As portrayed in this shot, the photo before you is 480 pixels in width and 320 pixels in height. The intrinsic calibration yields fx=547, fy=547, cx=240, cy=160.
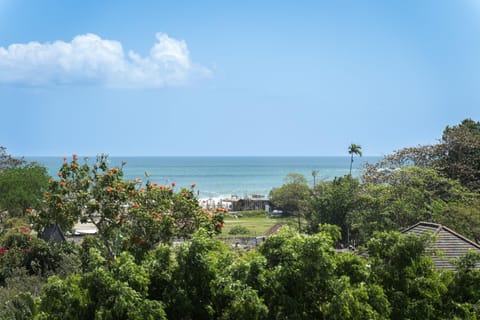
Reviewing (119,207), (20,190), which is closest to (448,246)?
(119,207)

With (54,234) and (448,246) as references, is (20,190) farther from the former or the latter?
(448,246)

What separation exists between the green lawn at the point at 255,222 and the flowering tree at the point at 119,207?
2728cm

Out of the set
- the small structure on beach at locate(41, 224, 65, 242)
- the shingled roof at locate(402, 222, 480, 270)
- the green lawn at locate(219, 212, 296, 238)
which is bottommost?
the green lawn at locate(219, 212, 296, 238)

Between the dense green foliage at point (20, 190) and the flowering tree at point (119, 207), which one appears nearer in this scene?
the flowering tree at point (119, 207)

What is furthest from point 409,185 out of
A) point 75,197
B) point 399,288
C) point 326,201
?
point 399,288

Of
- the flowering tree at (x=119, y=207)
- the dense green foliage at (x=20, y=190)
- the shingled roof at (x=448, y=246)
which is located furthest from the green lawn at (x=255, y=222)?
the shingled roof at (x=448, y=246)

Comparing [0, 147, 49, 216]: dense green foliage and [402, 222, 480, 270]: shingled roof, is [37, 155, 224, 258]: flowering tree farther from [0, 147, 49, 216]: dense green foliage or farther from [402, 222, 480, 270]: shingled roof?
[0, 147, 49, 216]: dense green foliage

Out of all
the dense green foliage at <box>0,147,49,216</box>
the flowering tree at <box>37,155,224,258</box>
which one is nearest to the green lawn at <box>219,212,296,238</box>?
the dense green foliage at <box>0,147,49,216</box>

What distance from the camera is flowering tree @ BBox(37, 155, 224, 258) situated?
15.7 metres

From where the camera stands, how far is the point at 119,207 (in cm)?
1631

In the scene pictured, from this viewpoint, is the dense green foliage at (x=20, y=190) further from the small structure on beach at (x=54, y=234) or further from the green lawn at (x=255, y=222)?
the green lawn at (x=255, y=222)

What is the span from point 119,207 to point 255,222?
42.1m

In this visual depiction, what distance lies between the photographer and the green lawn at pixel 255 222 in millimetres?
47000

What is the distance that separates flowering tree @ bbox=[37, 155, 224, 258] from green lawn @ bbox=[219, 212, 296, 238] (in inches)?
1074
